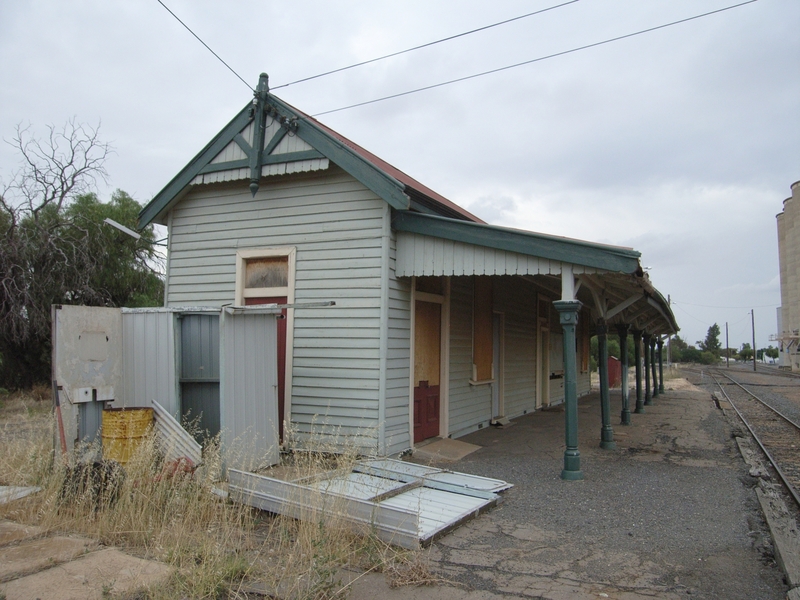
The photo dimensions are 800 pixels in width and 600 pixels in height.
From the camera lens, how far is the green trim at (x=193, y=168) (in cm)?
903

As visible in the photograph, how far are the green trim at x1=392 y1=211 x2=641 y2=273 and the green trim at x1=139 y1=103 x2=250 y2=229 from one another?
2.74 meters

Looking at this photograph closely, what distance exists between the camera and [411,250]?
27.5ft

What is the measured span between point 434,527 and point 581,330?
1554 centimetres

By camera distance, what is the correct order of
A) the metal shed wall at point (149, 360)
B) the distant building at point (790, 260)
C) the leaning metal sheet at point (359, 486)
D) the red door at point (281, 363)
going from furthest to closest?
the distant building at point (790, 260), the red door at point (281, 363), the metal shed wall at point (149, 360), the leaning metal sheet at point (359, 486)

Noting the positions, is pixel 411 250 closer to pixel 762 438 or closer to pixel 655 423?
pixel 655 423

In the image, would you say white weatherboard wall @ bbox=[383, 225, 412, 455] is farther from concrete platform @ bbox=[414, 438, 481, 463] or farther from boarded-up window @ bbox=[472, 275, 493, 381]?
boarded-up window @ bbox=[472, 275, 493, 381]

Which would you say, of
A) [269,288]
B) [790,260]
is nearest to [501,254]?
[269,288]

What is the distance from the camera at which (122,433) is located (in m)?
6.70

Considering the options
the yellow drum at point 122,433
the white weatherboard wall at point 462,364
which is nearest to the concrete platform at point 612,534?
the white weatherboard wall at point 462,364

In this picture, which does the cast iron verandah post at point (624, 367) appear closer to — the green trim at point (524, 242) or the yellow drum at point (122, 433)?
the green trim at point (524, 242)

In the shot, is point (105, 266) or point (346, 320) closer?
point (346, 320)

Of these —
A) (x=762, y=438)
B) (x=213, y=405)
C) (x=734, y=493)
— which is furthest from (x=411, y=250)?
(x=762, y=438)

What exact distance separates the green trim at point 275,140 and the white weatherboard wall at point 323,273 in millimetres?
457

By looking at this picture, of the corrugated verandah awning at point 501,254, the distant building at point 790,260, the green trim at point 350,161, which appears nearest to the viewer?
the corrugated verandah awning at point 501,254
